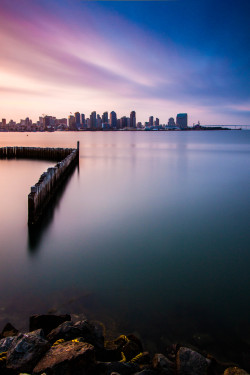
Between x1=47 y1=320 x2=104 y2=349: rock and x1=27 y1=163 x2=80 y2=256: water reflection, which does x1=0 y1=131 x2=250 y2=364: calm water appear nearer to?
x1=27 y1=163 x2=80 y2=256: water reflection

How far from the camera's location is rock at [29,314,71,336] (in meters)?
4.38

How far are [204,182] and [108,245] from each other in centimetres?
1183

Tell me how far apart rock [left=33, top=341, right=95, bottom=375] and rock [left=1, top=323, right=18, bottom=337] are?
115 centimetres

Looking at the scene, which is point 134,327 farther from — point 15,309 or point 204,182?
point 204,182

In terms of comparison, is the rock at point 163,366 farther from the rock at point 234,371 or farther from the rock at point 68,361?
the rock at point 68,361

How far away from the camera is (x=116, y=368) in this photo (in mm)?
3500

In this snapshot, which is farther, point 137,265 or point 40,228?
point 40,228

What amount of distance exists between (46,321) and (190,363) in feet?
7.09

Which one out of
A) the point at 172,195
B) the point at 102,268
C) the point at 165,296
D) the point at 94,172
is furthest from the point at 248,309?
the point at 94,172

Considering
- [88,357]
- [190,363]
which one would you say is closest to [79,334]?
[88,357]

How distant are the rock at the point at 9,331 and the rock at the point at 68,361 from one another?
1150 millimetres

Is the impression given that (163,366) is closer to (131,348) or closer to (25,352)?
(131,348)

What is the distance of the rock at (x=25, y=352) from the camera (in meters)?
3.39

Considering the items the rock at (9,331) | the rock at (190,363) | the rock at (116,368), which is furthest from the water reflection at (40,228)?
the rock at (190,363)
